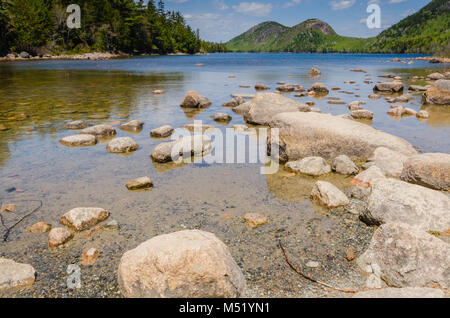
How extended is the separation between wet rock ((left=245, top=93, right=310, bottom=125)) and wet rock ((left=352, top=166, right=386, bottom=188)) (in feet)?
17.7

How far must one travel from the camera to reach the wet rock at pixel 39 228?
4436 millimetres

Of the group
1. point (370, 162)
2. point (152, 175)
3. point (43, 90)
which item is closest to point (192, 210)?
point (152, 175)

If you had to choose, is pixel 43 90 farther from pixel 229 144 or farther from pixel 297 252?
pixel 297 252

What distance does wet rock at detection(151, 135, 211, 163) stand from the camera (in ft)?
24.2

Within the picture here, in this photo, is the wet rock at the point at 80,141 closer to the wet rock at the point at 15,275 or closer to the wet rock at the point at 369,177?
the wet rock at the point at 15,275

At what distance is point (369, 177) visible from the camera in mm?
5918

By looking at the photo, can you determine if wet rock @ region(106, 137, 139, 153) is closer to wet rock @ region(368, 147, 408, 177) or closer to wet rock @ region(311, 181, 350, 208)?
wet rock @ region(311, 181, 350, 208)

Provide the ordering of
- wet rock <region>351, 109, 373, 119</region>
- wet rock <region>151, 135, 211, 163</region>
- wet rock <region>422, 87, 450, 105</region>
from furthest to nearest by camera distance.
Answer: wet rock <region>422, 87, 450, 105</region> → wet rock <region>351, 109, 373, 119</region> → wet rock <region>151, 135, 211, 163</region>

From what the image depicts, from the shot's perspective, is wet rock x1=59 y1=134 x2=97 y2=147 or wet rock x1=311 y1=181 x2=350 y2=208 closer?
wet rock x1=311 y1=181 x2=350 y2=208

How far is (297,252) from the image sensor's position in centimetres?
398

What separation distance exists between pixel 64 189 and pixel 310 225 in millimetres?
4813

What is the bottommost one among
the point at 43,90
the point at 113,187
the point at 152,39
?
the point at 113,187

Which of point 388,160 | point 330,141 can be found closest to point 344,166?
point 330,141

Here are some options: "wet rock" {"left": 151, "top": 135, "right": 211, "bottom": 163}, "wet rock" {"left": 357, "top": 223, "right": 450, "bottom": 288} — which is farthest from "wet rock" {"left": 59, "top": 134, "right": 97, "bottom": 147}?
"wet rock" {"left": 357, "top": 223, "right": 450, "bottom": 288}
